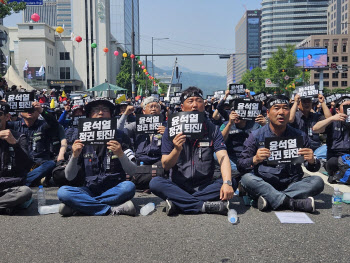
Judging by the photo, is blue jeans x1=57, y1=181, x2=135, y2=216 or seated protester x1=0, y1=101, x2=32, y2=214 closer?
blue jeans x1=57, y1=181, x2=135, y2=216

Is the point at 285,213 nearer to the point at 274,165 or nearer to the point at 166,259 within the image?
the point at 274,165

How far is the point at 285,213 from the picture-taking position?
5.75 metres

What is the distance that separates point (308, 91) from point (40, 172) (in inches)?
227

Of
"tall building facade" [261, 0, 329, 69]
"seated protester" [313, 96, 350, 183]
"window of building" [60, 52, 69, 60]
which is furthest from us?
"tall building facade" [261, 0, 329, 69]

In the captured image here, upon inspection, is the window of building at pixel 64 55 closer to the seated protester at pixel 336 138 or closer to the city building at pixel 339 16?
the seated protester at pixel 336 138

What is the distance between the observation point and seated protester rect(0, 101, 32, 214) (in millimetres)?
5910

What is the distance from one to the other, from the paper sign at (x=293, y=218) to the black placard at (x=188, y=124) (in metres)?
1.42

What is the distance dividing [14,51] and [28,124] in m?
81.4

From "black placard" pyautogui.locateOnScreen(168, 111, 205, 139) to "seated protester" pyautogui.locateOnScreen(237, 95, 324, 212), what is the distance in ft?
2.73

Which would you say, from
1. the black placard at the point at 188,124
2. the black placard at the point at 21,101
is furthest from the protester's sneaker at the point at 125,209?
the black placard at the point at 21,101

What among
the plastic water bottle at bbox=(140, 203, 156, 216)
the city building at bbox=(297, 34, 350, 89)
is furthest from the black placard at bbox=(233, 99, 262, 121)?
the city building at bbox=(297, 34, 350, 89)

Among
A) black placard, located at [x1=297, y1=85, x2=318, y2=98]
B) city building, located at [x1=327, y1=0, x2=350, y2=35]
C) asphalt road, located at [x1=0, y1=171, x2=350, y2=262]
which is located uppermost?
city building, located at [x1=327, y1=0, x2=350, y2=35]

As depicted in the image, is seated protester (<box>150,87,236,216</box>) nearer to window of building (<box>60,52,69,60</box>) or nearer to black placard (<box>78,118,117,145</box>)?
black placard (<box>78,118,117,145</box>)

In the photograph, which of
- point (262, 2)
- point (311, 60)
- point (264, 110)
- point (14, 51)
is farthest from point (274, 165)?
point (262, 2)
